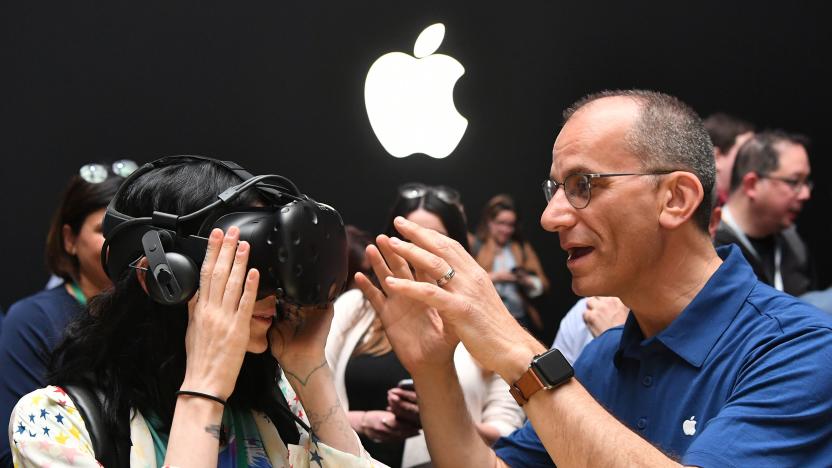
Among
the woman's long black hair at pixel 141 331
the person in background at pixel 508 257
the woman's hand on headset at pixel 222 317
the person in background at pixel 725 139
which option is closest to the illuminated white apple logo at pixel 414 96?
the person in background at pixel 725 139

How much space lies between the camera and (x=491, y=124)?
5266mm

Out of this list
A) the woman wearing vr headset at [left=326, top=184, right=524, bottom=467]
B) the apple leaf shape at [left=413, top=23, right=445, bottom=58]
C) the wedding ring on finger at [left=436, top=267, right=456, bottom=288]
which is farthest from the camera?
the apple leaf shape at [left=413, top=23, right=445, bottom=58]

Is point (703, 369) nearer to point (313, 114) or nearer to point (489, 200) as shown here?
point (313, 114)

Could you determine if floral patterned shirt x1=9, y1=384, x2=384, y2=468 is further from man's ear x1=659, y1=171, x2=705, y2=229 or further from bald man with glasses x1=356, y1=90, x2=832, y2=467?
man's ear x1=659, y1=171, x2=705, y2=229

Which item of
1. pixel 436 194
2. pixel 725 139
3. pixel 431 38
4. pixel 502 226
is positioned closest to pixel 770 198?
pixel 725 139

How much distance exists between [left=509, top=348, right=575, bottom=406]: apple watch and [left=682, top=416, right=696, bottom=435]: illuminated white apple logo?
271 millimetres

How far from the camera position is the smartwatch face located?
5.03ft

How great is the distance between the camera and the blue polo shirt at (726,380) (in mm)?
1498

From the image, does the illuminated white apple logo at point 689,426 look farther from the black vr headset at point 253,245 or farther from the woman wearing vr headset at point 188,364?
the black vr headset at point 253,245

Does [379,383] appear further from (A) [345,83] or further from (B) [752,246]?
(A) [345,83]

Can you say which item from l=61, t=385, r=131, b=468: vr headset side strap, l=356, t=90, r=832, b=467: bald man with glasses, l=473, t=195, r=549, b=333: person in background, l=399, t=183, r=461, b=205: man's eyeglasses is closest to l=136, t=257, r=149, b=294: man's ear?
l=61, t=385, r=131, b=468: vr headset side strap

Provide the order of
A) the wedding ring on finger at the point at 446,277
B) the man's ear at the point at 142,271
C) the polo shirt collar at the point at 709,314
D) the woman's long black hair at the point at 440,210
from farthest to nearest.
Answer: the woman's long black hair at the point at 440,210 < the polo shirt collar at the point at 709,314 < the wedding ring on finger at the point at 446,277 < the man's ear at the point at 142,271

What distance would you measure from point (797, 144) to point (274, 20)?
8.08 feet

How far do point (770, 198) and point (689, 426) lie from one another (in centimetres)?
238
